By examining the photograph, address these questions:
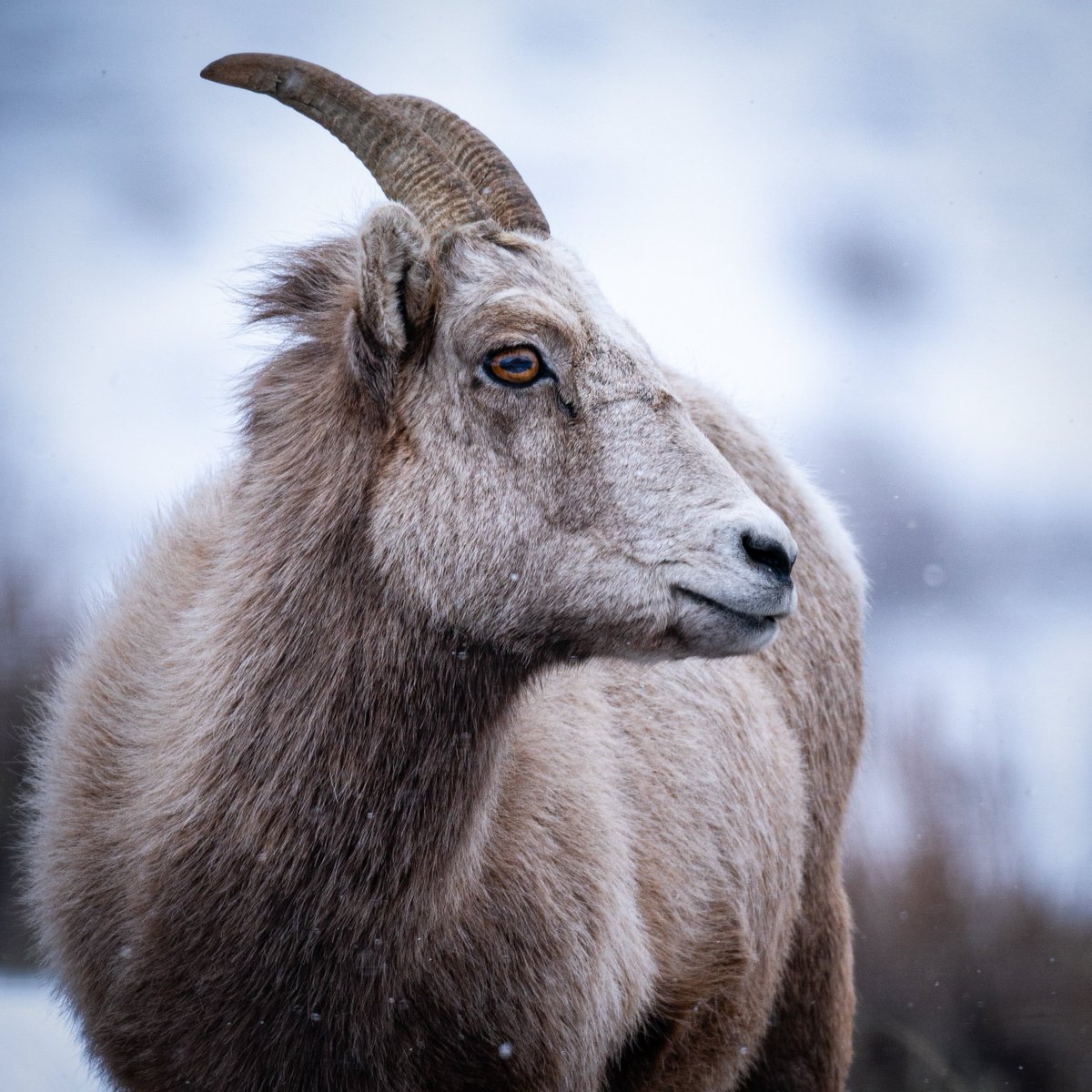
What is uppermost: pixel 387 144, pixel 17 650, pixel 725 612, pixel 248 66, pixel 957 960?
pixel 248 66

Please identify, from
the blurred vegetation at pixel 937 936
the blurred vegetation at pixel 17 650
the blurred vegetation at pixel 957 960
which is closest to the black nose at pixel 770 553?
the blurred vegetation at pixel 937 936

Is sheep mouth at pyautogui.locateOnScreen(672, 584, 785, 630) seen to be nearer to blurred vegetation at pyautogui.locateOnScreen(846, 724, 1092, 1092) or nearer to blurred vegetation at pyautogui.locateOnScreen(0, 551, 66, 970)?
blurred vegetation at pyautogui.locateOnScreen(846, 724, 1092, 1092)

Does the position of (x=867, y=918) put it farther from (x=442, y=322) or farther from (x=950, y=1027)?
(x=442, y=322)

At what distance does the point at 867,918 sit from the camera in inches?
430

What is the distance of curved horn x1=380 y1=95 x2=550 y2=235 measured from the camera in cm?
346

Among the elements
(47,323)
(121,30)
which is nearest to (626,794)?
(47,323)

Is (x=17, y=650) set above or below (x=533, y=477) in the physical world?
below

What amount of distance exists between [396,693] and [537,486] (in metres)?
0.66

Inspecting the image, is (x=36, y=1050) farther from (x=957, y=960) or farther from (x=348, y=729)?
(x=957, y=960)

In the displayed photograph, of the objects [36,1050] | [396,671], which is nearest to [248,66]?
[396,671]

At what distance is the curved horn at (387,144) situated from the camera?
10.3ft

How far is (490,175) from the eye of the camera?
348 centimetres

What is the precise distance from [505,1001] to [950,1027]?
8.58m

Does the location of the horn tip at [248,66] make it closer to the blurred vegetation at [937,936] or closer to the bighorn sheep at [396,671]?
the bighorn sheep at [396,671]
